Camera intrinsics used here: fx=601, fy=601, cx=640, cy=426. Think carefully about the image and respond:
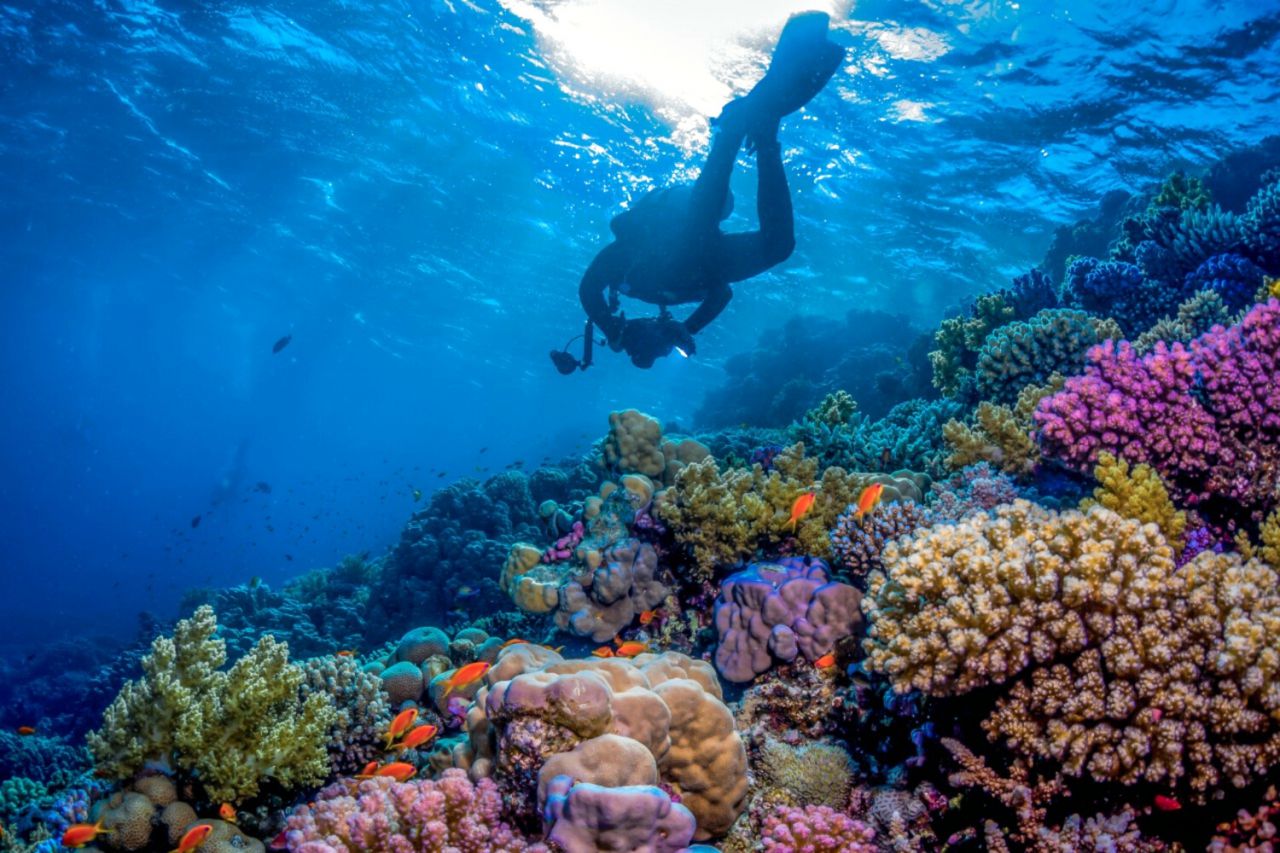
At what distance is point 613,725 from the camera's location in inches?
115

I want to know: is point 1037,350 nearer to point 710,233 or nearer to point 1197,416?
point 1197,416

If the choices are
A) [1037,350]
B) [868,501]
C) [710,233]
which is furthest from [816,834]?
[710,233]

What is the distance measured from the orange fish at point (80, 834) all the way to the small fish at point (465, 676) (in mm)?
2217

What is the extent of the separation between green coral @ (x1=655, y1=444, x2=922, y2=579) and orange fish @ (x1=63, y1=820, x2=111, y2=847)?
4346mm

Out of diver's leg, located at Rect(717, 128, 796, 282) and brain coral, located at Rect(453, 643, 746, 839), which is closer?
brain coral, located at Rect(453, 643, 746, 839)

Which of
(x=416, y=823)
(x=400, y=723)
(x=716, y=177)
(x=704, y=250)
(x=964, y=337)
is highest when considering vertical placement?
(x=716, y=177)

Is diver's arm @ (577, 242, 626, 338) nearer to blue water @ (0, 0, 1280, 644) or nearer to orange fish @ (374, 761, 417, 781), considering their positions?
blue water @ (0, 0, 1280, 644)

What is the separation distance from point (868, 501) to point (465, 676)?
361 cm

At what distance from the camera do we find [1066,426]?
447 cm

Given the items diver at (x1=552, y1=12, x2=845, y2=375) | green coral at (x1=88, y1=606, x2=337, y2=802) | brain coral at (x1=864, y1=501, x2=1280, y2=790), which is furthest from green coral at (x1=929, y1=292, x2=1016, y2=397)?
green coral at (x1=88, y1=606, x2=337, y2=802)

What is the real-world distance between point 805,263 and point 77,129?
1142 inches

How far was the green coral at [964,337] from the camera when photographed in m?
9.75

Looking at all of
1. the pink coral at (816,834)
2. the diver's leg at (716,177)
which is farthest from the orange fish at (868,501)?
the diver's leg at (716,177)

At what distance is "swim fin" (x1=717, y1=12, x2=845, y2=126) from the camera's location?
8180mm
